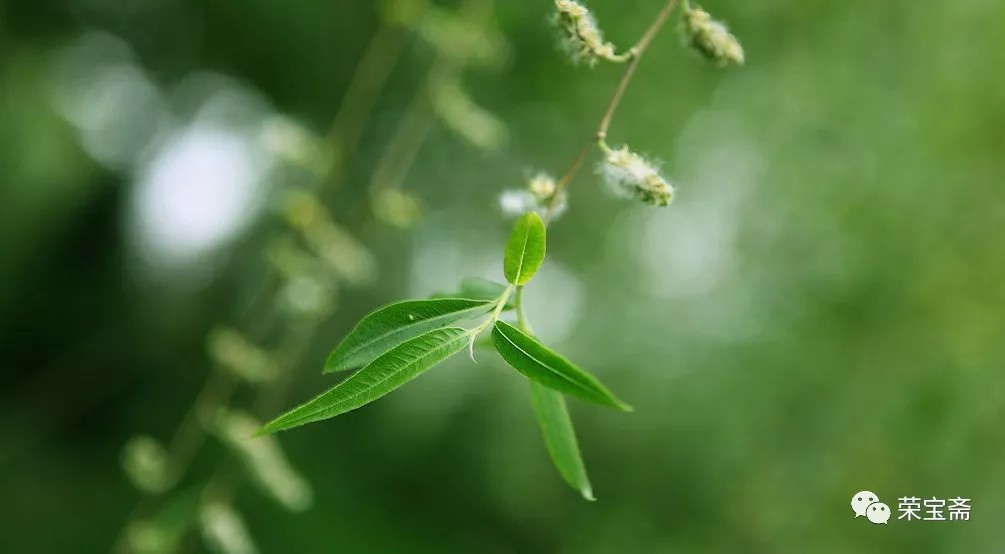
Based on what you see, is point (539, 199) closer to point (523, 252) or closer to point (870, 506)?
point (523, 252)

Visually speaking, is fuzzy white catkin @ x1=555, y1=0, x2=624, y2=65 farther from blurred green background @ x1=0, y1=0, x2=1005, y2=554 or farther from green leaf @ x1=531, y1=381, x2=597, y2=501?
blurred green background @ x1=0, y1=0, x2=1005, y2=554

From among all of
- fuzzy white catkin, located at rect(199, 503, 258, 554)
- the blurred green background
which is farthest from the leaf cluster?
the blurred green background

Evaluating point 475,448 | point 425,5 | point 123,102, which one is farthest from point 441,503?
point 425,5

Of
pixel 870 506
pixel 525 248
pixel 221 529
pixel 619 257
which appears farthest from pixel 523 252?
pixel 619 257

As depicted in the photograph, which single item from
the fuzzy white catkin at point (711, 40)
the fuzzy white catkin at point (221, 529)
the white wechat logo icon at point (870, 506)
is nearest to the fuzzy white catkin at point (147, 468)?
the fuzzy white catkin at point (221, 529)

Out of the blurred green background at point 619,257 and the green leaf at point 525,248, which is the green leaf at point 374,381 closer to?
the green leaf at point 525,248

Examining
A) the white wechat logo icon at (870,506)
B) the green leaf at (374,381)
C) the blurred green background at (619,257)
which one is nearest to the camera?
the green leaf at (374,381)
